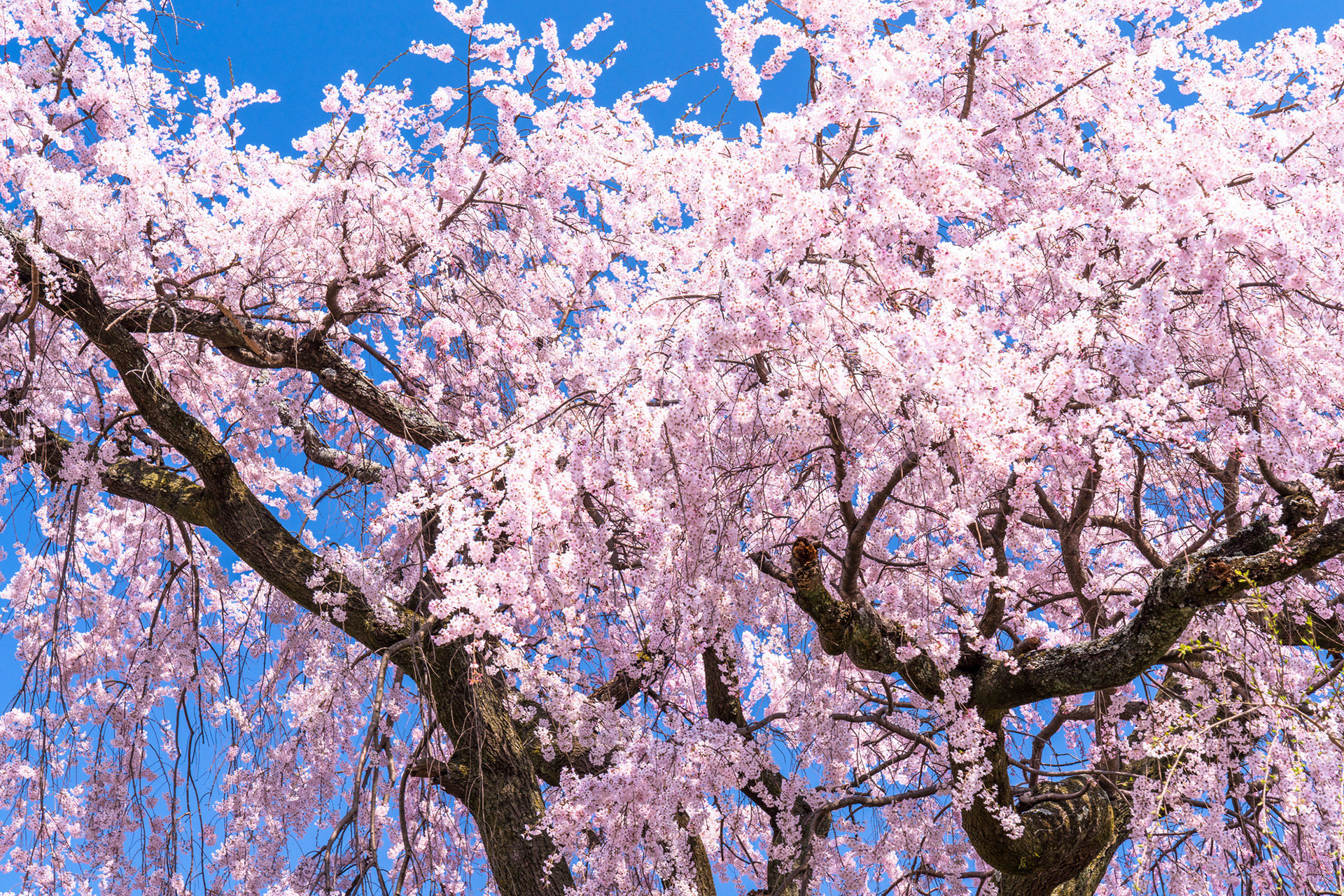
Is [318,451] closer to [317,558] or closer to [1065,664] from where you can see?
[317,558]

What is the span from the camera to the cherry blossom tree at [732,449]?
12.9 ft

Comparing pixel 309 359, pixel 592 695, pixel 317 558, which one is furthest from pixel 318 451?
pixel 592 695

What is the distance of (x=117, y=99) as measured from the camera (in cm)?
545

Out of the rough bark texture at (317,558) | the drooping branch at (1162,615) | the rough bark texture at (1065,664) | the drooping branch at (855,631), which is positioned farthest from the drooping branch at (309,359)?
the drooping branch at (1162,615)

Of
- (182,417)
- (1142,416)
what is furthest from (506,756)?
(1142,416)

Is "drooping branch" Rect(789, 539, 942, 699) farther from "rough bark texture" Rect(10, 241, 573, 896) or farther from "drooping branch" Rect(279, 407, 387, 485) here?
"drooping branch" Rect(279, 407, 387, 485)

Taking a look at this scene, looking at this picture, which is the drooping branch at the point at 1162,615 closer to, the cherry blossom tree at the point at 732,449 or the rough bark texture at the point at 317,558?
the cherry blossom tree at the point at 732,449

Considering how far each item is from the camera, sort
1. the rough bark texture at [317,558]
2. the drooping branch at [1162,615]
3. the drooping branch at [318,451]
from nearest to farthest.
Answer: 1. the drooping branch at [1162,615]
2. the rough bark texture at [317,558]
3. the drooping branch at [318,451]

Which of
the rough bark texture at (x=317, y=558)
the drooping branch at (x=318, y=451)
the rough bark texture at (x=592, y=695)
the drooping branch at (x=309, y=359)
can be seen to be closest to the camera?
the rough bark texture at (x=592, y=695)

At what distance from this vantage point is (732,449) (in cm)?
457

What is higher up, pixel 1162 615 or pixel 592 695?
pixel 592 695

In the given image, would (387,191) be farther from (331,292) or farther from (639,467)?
(639,467)

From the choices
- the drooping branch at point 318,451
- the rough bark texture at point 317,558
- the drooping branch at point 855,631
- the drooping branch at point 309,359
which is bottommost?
the drooping branch at point 855,631

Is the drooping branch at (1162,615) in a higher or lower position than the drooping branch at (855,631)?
lower
